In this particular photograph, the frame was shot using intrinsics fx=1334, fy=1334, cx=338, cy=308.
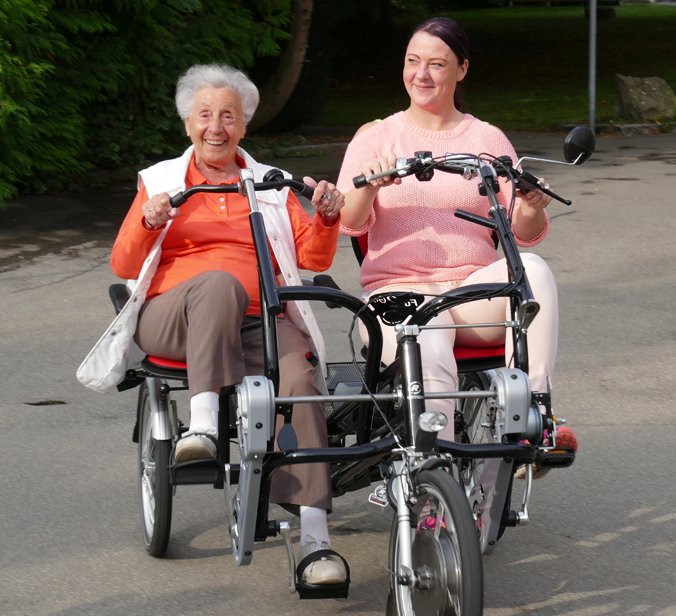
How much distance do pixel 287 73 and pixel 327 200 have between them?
41.1ft

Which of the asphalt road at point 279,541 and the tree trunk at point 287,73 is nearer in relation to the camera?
the asphalt road at point 279,541

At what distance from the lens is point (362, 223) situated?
14.9 feet

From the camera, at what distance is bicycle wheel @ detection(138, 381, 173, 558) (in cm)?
431

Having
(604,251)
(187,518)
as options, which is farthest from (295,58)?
(187,518)

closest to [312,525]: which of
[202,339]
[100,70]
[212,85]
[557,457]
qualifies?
[202,339]

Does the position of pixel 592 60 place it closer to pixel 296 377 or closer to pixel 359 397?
pixel 296 377

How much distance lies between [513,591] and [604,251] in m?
6.14

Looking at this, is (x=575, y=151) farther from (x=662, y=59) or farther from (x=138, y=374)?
(x=662, y=59)

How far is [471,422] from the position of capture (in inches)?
188

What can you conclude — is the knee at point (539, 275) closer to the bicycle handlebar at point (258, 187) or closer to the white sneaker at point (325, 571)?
the bicycle handlebar at point (258, 187)

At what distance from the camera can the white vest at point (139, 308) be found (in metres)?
4.32

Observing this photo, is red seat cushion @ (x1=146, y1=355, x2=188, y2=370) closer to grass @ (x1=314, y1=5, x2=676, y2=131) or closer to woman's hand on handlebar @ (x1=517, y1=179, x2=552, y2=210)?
woman's hand on handlebar @ (x1=517, y1=179, x2=552, y2=210)

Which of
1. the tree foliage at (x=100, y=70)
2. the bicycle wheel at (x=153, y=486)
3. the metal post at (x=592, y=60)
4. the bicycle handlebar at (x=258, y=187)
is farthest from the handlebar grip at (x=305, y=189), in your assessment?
the metal post at (x=592, y=60)

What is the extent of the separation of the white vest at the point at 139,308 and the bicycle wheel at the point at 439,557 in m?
0.92
